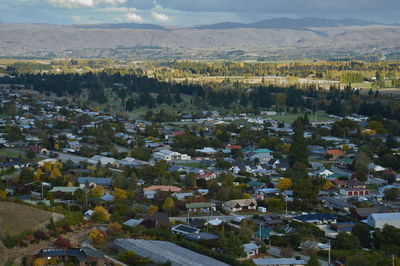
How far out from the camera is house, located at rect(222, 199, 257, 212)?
23.0 meters

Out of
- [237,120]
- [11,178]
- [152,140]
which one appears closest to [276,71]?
[237,120]

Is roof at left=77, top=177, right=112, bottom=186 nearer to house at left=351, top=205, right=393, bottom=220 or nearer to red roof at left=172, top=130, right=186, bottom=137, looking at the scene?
house at left=351, top=205, right=393, bottom=220

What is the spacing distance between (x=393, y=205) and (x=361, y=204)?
123 centimetres

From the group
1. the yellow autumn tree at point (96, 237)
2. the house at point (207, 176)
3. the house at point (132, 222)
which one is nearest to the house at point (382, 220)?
the house at point (132, 222)

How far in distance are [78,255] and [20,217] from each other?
9.57 ft

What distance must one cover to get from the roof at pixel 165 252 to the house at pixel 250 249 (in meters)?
1.22

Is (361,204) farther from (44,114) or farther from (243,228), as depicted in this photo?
(44,114)

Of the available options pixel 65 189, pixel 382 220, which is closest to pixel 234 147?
pixel 65 189

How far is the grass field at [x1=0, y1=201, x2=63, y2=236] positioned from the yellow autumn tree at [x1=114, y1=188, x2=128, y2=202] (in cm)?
336

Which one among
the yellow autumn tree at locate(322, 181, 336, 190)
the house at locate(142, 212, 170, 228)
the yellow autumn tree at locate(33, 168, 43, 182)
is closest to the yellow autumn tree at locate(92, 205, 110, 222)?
the house at locate(142, 212, 170, 228)

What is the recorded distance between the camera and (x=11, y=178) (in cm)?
2622

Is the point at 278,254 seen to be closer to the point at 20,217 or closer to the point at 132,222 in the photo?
the point at 132,222

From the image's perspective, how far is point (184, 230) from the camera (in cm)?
1962

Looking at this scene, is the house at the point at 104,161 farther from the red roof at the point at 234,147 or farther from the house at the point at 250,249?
the house at the point at 250,249
